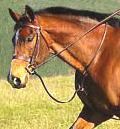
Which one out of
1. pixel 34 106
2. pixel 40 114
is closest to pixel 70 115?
pixel 40 114

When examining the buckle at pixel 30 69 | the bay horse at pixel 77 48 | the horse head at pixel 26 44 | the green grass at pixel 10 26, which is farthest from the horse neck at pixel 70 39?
the green grass at pixel 10 26

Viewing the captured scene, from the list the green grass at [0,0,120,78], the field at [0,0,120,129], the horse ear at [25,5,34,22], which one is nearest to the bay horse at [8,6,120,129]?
the horse ear at [25,5,34,22]

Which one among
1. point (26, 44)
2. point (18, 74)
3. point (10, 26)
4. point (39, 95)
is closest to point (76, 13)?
point (26, 44)

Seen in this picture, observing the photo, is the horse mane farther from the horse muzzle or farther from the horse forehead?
the horse muzzle

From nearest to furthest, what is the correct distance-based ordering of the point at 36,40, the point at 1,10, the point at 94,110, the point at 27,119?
the point at 36,40, the point at 94,110, the point at 27,119, the point at 1,10

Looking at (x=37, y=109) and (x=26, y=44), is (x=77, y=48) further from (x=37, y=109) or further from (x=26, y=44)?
(x=37, y=109)

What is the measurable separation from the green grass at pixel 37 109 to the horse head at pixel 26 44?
7.89 feet

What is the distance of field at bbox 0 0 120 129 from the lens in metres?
6.72

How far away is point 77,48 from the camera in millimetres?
4297

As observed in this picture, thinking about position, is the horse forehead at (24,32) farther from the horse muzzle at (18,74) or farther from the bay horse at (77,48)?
the horse muzzle at (18,74)

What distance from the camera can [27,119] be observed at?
7.07m

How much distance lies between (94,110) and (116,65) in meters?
0.59

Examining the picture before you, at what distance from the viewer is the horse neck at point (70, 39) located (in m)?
4.25

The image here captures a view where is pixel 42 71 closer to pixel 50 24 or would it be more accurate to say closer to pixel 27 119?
pixel 27 119
